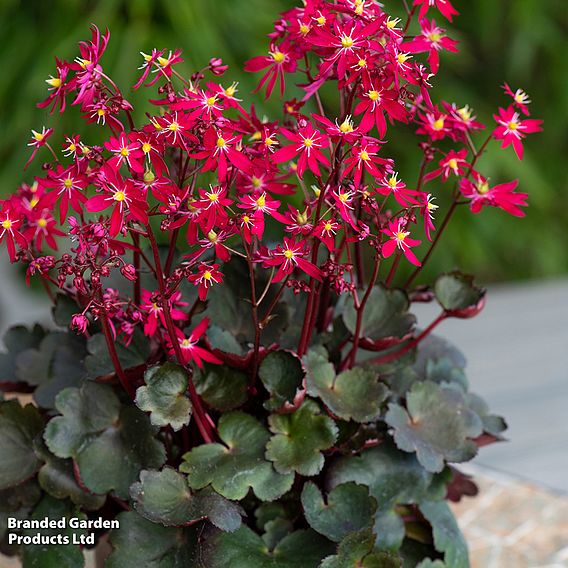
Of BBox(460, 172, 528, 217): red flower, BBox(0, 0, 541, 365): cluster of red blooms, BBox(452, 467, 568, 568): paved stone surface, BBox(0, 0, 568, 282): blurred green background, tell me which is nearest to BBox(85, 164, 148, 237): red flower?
BBox(0, 0, 541, 365): cluster of red blooms

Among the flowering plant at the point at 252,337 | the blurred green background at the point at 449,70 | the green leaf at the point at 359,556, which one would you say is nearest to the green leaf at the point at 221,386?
the flowering plant at the point at 252,337

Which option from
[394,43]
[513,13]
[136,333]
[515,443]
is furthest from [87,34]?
[394,43]

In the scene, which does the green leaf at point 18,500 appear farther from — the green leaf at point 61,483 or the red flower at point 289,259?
the red flower at point 289,259

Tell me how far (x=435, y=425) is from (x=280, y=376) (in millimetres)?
121

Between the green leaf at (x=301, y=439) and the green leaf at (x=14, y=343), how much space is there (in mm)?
218

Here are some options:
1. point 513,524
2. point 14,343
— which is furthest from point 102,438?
point 513,524

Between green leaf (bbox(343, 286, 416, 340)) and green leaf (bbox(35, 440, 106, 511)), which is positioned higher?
green leaf (bbox(35, 440, 106, 511))

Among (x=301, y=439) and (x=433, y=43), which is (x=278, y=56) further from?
(x=301, y=439)

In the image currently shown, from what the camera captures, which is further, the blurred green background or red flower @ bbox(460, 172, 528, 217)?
the blurred green background

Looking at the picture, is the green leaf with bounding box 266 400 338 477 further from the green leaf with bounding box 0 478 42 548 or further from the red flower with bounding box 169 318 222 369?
the green leaf with bounding box 0 478 42 548

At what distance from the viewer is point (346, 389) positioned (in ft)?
1.83

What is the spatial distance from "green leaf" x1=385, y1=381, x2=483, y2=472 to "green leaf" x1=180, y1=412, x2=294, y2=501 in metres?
0.08

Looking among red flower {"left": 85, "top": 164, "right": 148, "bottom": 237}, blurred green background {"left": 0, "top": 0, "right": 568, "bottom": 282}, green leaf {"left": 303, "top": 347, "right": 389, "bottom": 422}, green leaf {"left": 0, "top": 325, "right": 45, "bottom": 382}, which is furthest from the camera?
blurred green background {"left": 0, "top": 0, "right": 568, "bottom": 282}

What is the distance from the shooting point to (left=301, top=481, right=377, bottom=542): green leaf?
0.53 meters
